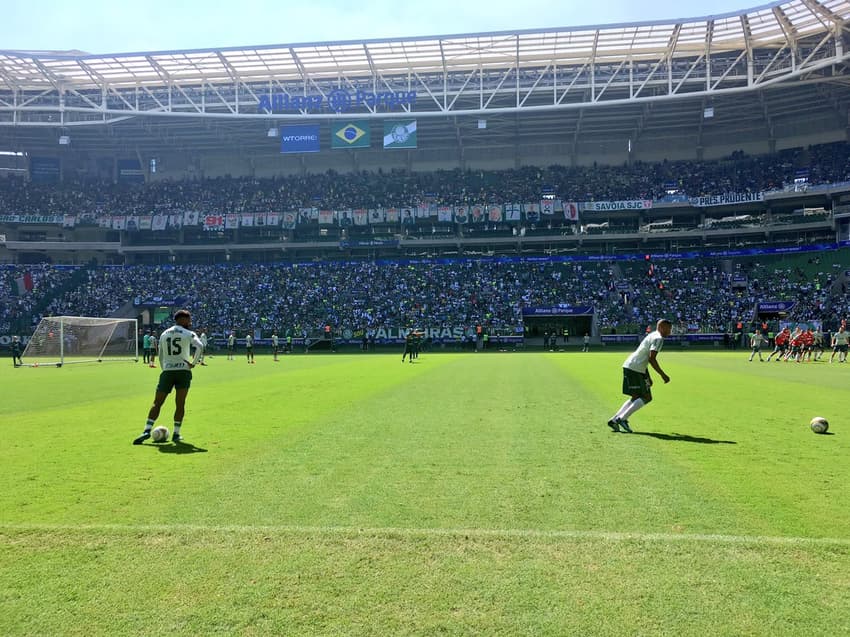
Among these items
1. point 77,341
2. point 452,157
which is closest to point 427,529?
point 77,341

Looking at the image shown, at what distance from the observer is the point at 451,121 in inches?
2388

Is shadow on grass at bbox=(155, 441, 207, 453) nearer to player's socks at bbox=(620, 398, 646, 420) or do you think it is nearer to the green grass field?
the green grass field

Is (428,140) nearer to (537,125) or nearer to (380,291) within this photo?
(537,125)

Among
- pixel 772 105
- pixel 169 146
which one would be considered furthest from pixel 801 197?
pixel 169 146

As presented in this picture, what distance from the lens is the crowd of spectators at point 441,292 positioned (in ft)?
172

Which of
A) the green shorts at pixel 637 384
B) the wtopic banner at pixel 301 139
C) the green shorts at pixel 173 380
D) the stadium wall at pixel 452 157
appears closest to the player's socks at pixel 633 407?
the green shorts at pixel 637 384

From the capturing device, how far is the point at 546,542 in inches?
187

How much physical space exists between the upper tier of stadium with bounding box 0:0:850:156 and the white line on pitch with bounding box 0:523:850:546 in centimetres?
4435

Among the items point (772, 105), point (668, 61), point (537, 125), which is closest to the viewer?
point (668, 61)

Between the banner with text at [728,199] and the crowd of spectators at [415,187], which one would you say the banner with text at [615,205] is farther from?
A: the banner with text at [728,199]

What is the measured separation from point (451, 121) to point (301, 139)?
655 inches

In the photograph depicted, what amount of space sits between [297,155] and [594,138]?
3458 centimetres

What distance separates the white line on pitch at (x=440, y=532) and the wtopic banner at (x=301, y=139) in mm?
50006

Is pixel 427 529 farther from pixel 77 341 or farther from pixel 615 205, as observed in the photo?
pixel 615 205
